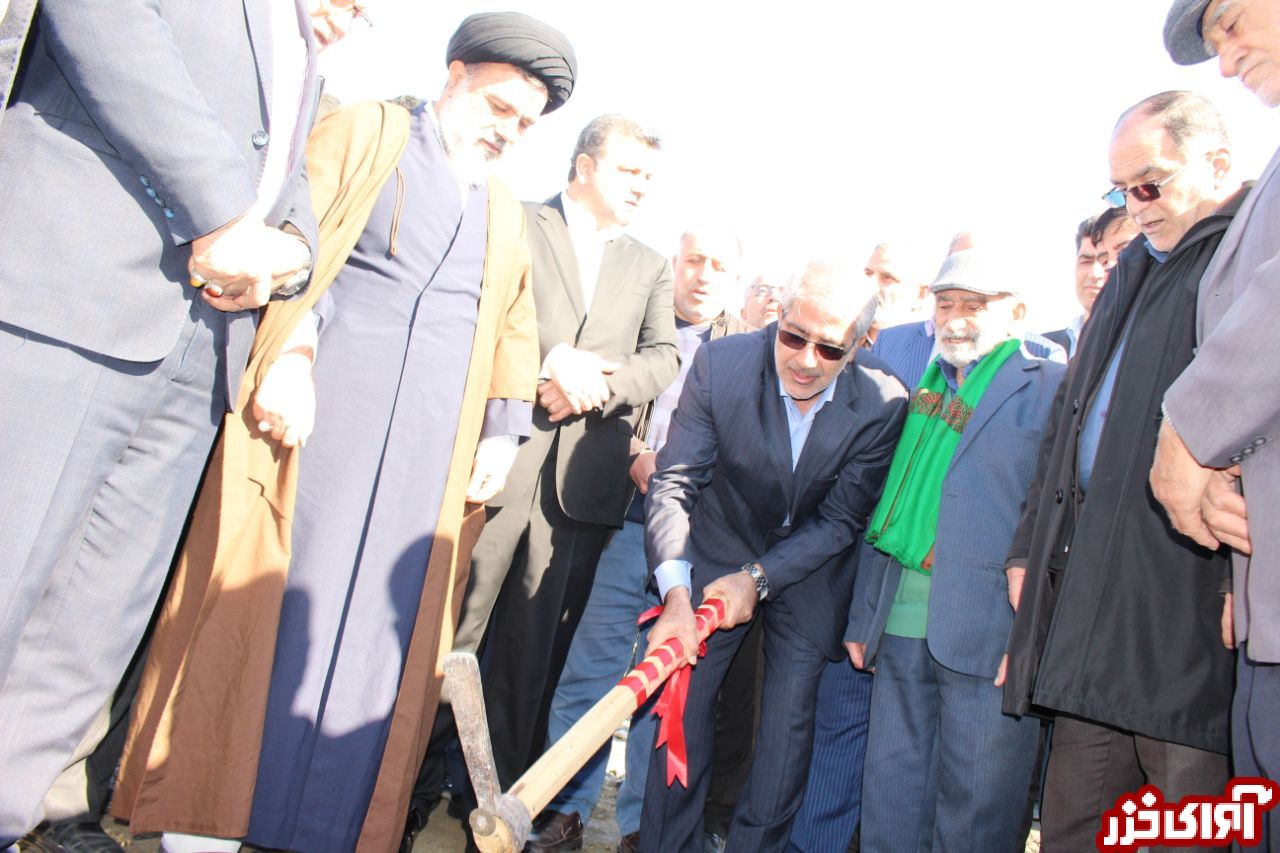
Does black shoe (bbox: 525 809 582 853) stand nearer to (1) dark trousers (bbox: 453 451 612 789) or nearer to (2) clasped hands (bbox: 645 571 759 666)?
(1) dark trousers (bbox: 453 451 612 789)

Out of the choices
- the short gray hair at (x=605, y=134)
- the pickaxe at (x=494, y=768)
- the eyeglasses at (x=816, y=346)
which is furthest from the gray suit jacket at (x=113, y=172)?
the short gray hair at (x=605, y=134)

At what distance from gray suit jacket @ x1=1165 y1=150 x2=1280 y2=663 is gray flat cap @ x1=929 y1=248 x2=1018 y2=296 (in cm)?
112

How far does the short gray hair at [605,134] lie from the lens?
3.89m

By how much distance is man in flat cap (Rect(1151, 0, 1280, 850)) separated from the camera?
180 cm

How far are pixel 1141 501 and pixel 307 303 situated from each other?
2.23m

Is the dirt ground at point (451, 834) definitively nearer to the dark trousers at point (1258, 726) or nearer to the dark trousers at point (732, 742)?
the dark trousers at point (732, 742)

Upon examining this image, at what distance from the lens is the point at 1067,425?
269 cm

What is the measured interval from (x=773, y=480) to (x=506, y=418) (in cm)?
97

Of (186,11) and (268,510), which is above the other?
(186,11)

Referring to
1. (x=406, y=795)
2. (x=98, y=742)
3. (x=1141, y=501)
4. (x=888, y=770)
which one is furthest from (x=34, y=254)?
(x=888, y=770)

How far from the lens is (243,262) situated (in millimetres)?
2068

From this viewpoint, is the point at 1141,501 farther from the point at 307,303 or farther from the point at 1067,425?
the point at 307,303

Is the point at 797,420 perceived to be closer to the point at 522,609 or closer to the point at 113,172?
the point at 522,609

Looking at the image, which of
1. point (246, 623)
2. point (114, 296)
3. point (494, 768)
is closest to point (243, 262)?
point (114, 296)
